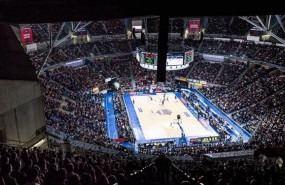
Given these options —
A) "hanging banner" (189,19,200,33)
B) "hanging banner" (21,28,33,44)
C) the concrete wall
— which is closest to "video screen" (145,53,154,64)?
the concrete wall

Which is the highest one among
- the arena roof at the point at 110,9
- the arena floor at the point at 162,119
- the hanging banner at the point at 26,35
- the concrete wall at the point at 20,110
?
the arena roof at the point at 110,9

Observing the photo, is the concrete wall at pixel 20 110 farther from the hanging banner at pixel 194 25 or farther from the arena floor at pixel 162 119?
the hanging banner at pixel 194 25

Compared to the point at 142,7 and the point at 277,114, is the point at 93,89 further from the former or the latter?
the point at 142,7

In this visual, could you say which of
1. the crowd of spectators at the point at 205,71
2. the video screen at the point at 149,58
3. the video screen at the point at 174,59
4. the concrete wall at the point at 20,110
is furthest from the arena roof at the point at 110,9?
the crowd of spectators at the point at 205,71

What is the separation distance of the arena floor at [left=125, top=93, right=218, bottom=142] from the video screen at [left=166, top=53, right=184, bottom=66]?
6418 millimetres

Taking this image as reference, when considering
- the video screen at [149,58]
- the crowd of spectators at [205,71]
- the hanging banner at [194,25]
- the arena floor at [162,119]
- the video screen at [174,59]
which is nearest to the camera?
the video screen at [174,59]

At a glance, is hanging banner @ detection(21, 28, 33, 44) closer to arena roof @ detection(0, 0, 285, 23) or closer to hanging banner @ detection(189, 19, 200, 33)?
hanging banner @ detection(189, 19, 200, 33)

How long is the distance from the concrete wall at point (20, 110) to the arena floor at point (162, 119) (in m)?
12.2

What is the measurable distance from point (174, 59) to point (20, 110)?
15.2m

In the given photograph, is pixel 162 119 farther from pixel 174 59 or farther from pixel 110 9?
pixel 110 9

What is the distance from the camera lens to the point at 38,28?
134 feet

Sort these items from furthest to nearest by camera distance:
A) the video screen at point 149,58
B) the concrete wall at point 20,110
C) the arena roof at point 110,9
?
1. the video screen at point 149,58
2. the concrete wall at point 20,110
3. the arena roof at point 110,9

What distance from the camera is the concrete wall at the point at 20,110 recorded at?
14453 mm

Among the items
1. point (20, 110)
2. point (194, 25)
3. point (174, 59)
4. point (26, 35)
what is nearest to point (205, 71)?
point (194, 25)
